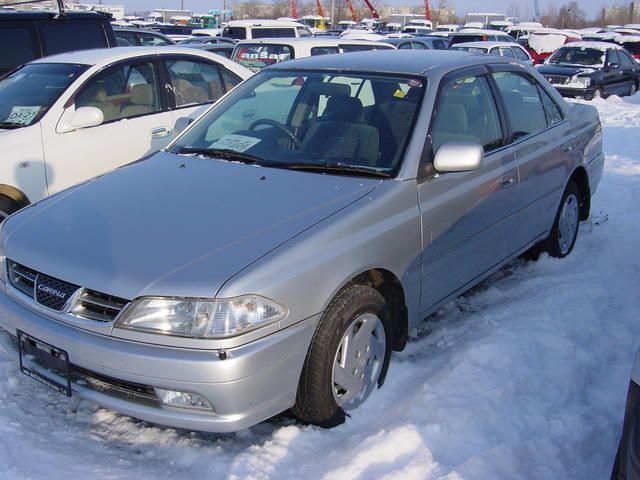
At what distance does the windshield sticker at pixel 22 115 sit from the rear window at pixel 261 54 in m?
5.05

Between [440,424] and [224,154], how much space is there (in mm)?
1975

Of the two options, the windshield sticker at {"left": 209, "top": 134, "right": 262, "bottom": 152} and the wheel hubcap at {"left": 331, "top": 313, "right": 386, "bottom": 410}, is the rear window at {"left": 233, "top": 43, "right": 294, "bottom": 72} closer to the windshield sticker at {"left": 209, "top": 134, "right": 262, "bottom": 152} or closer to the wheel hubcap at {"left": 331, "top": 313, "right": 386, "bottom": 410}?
the windshield sticker at {"left": 209, "top": 134, "right": 262, "bottom": 152}

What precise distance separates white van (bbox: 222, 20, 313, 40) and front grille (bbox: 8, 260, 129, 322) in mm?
15849

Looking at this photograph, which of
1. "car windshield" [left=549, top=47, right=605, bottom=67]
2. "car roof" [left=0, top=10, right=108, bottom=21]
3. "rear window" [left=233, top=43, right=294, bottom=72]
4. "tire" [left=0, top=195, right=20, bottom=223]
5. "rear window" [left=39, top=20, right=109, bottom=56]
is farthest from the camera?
"car windshield" [left=549, top=47, right=605, bottom=67]

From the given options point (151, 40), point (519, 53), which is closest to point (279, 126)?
point (151, 40)

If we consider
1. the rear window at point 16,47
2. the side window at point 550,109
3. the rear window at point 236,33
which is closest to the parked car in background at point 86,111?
the rear window at point 16,47

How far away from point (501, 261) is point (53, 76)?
4.12 meters

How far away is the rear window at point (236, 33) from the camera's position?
19875mm

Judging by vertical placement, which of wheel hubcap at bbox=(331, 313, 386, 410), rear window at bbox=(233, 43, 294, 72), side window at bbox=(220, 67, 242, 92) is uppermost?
rear window at bbox=(233, 43, 294, 72)

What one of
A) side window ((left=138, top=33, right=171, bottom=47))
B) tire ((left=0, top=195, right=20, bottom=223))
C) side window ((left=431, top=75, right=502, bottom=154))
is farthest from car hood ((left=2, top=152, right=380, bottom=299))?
side window ((left=138, top=33, right=171, bottom=47))

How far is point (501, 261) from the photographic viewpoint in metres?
4.54

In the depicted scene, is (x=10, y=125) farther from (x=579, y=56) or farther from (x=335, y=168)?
(x=579, y=56)

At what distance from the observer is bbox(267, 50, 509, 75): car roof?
4141 mm

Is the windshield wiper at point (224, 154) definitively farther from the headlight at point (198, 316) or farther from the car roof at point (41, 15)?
the car roof at point (41, 15)
